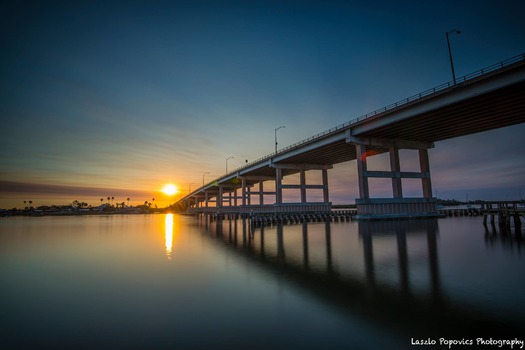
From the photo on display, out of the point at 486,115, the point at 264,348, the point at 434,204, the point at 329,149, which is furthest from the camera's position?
the point at 329,149

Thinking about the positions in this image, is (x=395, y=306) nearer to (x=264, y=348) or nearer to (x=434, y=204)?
(x=264, y=348)

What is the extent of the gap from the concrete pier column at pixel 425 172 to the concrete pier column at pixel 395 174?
6478 mm

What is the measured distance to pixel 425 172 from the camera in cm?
4884

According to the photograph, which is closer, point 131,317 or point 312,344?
point 312,344

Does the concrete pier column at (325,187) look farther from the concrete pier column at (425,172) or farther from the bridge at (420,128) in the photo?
the concrete pier column at (425,172)

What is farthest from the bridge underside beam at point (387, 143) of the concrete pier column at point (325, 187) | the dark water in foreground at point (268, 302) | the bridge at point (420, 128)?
the dark water in foreground at point (268, 302)

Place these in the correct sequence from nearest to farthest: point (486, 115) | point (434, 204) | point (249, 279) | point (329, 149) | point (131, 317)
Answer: point (131, 317) → point (249, 279) → point (486, 115) → point (434, 204) → point (329, 149)

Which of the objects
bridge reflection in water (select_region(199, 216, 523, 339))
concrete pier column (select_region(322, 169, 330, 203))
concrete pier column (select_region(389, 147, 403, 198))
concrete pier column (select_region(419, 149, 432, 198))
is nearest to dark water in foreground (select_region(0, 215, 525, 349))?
bridge reflection in water (select_region(199, 216, 523, 339))

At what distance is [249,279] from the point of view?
9406 mm

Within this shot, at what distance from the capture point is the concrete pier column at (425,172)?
1889 inches

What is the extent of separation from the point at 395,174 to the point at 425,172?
7782mm

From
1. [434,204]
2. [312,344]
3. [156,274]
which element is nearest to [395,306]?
[312,344]

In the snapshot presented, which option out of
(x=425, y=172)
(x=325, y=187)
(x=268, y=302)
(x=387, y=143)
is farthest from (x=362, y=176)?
(x=268, y=302)

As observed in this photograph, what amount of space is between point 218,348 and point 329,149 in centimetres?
5272
